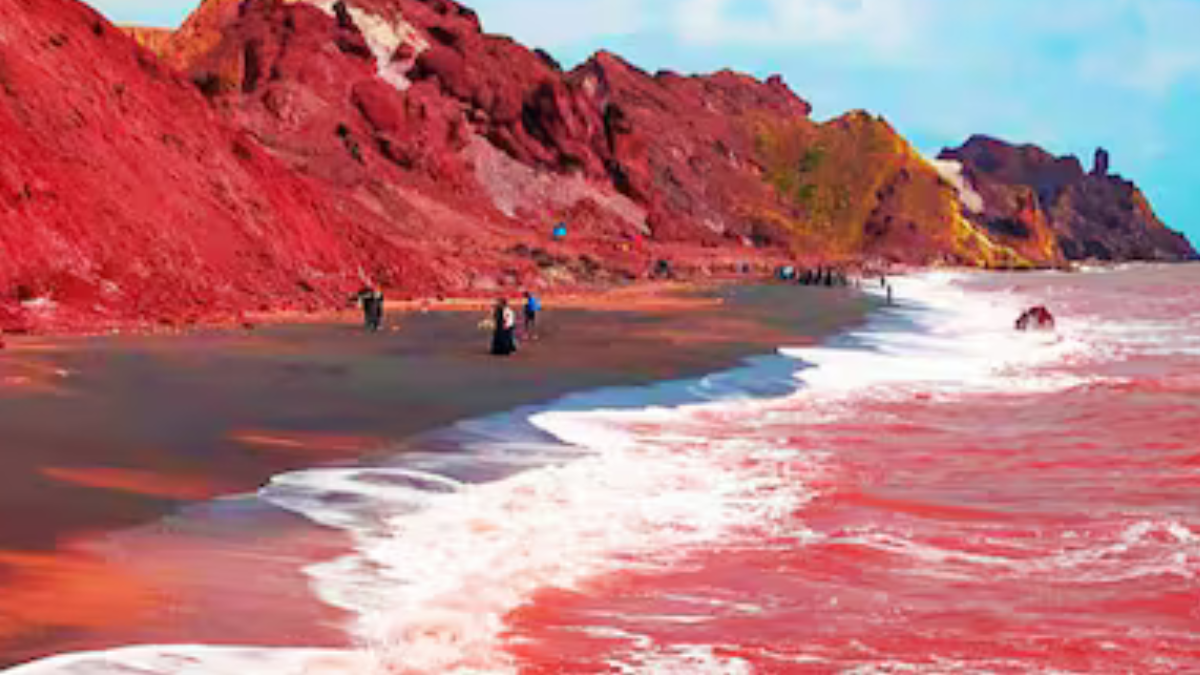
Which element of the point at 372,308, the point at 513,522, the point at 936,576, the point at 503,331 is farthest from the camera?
the point at 372,308

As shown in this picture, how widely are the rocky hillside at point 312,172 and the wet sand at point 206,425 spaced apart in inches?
181

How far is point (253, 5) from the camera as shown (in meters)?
106

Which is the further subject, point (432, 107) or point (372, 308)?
point (432, 107)

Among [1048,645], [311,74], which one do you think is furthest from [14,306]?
[311,74]

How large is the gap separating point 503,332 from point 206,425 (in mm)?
11853

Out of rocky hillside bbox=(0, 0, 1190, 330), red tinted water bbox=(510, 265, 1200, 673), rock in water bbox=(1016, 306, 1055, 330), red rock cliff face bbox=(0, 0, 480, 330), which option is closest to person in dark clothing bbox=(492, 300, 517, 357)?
rocky hillside bbox=(0, 0, 1190, 330)

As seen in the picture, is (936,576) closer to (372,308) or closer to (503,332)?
(503,332)

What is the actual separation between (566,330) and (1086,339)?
1715 cm

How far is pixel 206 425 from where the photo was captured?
52.4ft

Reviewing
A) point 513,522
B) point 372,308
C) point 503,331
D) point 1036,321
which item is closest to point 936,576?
Result: point 513,522

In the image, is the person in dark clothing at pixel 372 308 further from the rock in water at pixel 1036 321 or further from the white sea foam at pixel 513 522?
the rock in water at pixel 1036 321

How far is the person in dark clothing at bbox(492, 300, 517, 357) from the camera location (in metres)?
27.0

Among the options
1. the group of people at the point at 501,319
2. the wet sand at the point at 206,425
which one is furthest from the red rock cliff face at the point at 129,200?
the group of people at the point at 501,319

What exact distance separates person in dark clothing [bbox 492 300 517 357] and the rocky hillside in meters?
8.94
